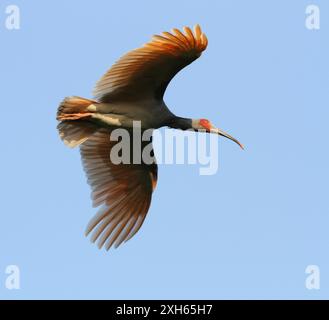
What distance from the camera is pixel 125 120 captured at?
13.1m

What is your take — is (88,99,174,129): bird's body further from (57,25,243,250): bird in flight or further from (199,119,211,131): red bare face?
(199,119,211,131): red bare face

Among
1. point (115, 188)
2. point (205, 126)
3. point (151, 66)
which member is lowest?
point (115, 188)

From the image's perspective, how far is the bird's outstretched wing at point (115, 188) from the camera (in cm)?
1373

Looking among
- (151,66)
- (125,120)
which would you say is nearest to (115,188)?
(125,120)

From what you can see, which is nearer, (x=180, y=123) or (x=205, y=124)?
(x=180, y=123)

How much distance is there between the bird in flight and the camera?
1245 cm

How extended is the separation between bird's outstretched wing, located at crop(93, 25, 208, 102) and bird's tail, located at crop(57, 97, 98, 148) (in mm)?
260

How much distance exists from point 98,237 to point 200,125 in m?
2.11

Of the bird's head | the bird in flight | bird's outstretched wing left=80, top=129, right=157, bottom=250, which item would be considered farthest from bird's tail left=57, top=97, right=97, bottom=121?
the bird's head

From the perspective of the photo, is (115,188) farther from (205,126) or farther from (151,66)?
(151,66)

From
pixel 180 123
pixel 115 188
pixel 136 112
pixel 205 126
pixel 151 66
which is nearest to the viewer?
pixel 151 66

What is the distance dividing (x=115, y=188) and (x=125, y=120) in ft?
4.54

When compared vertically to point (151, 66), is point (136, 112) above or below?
below

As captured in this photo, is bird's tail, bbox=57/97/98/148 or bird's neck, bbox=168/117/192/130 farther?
bird's neck, bbox=168/117/192/130
